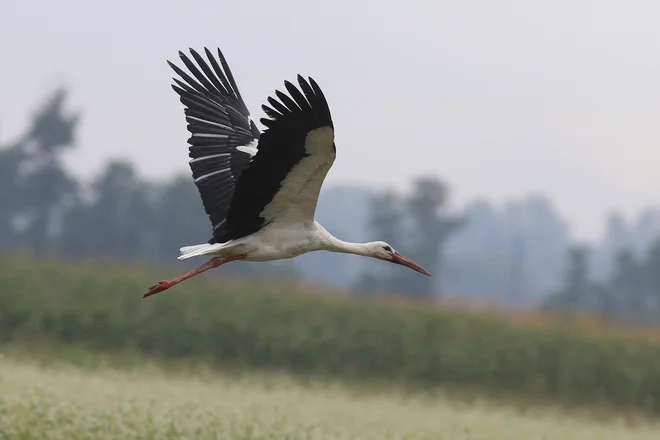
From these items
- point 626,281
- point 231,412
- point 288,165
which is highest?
point 626,281

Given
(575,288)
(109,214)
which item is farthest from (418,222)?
(109,214)

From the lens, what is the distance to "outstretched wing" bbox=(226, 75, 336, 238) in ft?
20.1

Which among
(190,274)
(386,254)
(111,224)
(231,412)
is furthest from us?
(111,224)

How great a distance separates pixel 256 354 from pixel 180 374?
6.09 ft

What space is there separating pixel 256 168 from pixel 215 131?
1.70 m

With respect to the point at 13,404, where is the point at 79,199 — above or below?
above

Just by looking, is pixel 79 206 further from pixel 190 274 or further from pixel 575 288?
pixel 190 274

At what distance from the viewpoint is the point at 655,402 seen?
49.7 ft

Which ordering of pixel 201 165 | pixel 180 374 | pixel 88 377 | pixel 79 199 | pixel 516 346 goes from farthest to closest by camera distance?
pixel 79 199
pixel 516 346
pixel 180 374
pixel 88 377
pixel 201 165

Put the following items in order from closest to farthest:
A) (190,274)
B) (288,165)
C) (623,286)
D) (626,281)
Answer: (288,165) → (190,274) → (626,281) → (623,286)

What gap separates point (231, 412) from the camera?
28.7 feet

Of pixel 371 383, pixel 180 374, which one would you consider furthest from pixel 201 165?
pixel 371 383

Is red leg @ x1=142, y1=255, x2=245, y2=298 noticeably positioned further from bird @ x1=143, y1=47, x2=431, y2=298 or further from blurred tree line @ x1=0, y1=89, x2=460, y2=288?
blurred tree line @ x1=0, y1=89, x2=460, y2=288

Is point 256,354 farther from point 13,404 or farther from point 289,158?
point 289,158
